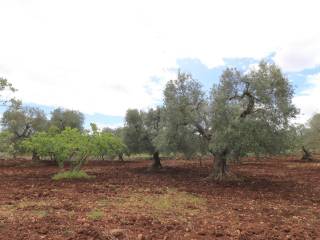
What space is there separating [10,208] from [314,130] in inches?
2051

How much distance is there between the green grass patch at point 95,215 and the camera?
43.3ft

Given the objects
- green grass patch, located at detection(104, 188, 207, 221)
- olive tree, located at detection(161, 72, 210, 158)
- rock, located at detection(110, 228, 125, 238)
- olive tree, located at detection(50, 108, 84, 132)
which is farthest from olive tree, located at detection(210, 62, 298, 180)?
olive tree, located at detection(50, 108, 84, 132)

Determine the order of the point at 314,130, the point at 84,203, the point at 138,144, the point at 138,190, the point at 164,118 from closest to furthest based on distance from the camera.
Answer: the point at 84,203 → the point at 138,190 → the point at 164,118 → the point at 138,144 → the point at 314,130

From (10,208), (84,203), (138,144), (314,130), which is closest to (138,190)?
(84,203)

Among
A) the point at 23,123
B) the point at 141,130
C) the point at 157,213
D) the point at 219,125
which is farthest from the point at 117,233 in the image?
the point at 23,123

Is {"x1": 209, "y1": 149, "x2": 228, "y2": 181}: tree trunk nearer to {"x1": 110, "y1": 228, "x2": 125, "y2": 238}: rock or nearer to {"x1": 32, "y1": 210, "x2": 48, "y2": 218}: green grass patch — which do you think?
{"x1": 32, "y1": 210, "x2": 48, "y2": 218}: green grass patch

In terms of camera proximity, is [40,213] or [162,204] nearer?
[40,213]

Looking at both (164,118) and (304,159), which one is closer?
(164,118)

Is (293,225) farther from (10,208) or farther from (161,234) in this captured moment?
(10,208)

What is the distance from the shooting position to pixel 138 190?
22031 mm

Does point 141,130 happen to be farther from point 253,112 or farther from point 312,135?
point 312,135

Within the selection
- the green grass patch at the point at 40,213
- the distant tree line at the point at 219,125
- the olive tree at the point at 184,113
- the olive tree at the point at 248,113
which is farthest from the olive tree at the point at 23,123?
the green grass patch at the point at 40,213

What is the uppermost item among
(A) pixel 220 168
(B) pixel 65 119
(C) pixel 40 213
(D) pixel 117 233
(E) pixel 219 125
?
(B) pixel 65 119

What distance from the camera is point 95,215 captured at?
13711 mm
